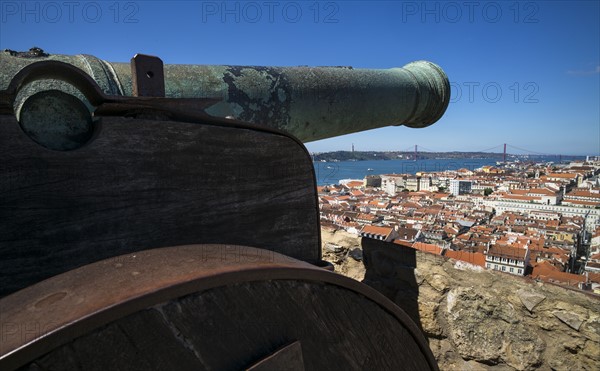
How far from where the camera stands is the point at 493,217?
143 ft

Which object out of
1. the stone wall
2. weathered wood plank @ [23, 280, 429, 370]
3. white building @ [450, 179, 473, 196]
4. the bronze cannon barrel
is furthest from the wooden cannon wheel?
white building @ [450, 179, 473, 196]

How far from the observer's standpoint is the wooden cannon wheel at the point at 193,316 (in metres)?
0.55

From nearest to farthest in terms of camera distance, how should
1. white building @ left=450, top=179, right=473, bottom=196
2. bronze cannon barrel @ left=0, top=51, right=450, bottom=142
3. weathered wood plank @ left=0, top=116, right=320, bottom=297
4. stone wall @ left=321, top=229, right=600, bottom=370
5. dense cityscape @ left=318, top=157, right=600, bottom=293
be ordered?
weathered wood plank @ left=0, top=116, right=320, bottom=297, bronze cannon barrel @ left=0, top=51, right=450, bottom=142, stone wall @ left=321, top=229, right=600, bottom=370, dense cityscape @ left=318, top=157, right=600, bottom=293, white building @ left=450, top=179, right=473, bottom=196

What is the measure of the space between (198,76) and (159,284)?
1.05 m

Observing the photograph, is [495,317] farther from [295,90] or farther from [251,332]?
[251,332]

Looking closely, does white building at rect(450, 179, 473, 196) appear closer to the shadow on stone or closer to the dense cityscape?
the dense cityscape

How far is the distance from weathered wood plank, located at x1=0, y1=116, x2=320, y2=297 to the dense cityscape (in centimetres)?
1346

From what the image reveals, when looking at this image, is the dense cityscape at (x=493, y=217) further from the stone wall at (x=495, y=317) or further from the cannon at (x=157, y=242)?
the cannon at (x=157, y=242)

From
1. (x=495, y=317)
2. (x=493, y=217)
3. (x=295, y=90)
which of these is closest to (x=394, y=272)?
(x=495, y=317)

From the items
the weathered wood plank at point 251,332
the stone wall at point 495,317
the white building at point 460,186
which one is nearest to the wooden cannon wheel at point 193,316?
the weathered wood plank at point 251,332

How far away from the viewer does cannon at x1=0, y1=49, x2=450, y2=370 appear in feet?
1.93

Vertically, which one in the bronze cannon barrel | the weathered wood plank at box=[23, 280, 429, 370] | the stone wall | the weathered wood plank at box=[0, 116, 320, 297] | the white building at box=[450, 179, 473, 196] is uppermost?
the bronze cannon barrel

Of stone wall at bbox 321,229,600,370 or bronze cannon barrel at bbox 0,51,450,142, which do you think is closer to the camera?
bronze cannon barrel at bbox 0,51,450,142

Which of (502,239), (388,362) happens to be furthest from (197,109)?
(502,239)
